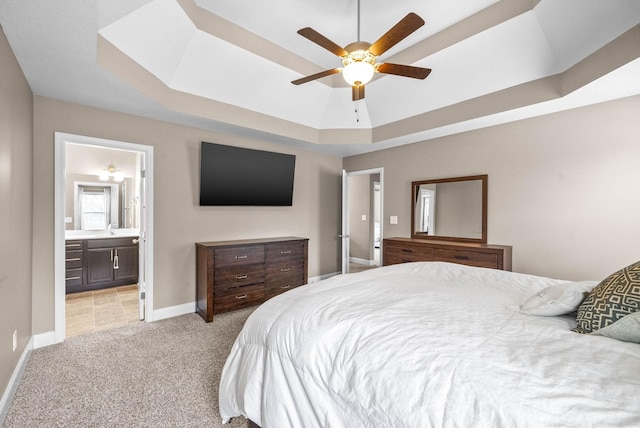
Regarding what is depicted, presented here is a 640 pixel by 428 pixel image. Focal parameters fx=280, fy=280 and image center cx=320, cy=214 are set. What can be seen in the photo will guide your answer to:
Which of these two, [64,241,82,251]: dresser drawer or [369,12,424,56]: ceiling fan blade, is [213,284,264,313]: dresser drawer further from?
[369,12,424,56]: ceiling fan blade

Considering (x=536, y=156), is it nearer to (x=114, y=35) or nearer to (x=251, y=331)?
(x=251, y=331)

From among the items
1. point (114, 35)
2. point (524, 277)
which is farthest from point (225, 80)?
point (524, 277)

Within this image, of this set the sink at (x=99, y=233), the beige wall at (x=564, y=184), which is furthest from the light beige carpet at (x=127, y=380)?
the beige wall at (x=564, y=184)

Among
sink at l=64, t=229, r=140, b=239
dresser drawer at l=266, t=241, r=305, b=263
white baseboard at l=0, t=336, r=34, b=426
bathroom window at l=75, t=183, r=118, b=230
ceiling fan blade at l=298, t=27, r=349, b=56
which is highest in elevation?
ceiling fan blade at l=298, t=27, r=349, b=56

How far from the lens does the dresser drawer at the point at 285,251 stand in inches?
151

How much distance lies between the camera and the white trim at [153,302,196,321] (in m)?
3.35

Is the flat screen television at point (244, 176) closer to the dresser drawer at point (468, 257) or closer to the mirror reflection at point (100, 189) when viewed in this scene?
the mirror reflection at point (100, 189)

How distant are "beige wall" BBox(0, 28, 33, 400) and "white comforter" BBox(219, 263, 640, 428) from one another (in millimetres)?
1661

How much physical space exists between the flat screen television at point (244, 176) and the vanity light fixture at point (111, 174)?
8.43ft

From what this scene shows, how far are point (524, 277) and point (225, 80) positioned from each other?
340 centimetres

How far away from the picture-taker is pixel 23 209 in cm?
233

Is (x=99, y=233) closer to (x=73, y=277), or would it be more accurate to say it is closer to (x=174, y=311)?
(x=73, y=277)

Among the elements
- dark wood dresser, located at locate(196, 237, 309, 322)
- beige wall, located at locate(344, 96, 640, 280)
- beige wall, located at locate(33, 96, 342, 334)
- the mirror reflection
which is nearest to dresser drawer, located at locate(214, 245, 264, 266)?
dark wood dresser, located at locate(196, 237, 309, 322)

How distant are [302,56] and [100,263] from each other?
4297 millimetres
